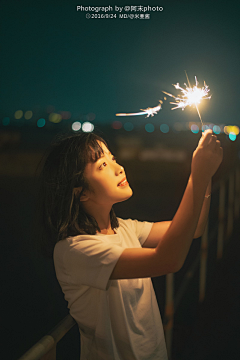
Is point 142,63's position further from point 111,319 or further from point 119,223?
point 111,319

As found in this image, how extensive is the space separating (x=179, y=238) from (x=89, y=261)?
24 cm

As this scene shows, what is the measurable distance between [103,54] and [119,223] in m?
0.69

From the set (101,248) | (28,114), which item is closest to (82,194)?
(101,248)

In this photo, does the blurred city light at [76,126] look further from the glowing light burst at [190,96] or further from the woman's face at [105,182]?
the glowing light burst at [190,96]

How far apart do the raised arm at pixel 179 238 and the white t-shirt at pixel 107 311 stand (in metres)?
0.09

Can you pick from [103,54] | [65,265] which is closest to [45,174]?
[65,265]

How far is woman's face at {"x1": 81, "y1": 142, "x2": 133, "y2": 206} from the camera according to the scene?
78 cm

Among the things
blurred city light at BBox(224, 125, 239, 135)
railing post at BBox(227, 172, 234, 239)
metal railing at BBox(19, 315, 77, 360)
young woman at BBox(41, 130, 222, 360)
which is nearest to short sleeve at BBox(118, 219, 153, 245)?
young woman at BBox(41, 130, 222, 360)

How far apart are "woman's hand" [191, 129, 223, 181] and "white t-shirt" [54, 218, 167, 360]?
0.31 meters

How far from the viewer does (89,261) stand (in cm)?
66

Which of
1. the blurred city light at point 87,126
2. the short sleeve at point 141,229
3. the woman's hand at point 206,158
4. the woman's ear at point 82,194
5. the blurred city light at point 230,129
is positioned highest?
the blurred city light at point 87,126

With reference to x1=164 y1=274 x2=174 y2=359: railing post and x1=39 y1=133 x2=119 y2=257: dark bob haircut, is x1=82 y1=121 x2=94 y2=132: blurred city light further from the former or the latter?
x1=164 y1=274 x2=174 y2=359: railing post

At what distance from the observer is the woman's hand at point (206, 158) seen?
659 mm

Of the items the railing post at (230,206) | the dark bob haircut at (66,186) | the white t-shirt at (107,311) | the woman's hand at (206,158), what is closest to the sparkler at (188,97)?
the woman's hand at (206,158)
